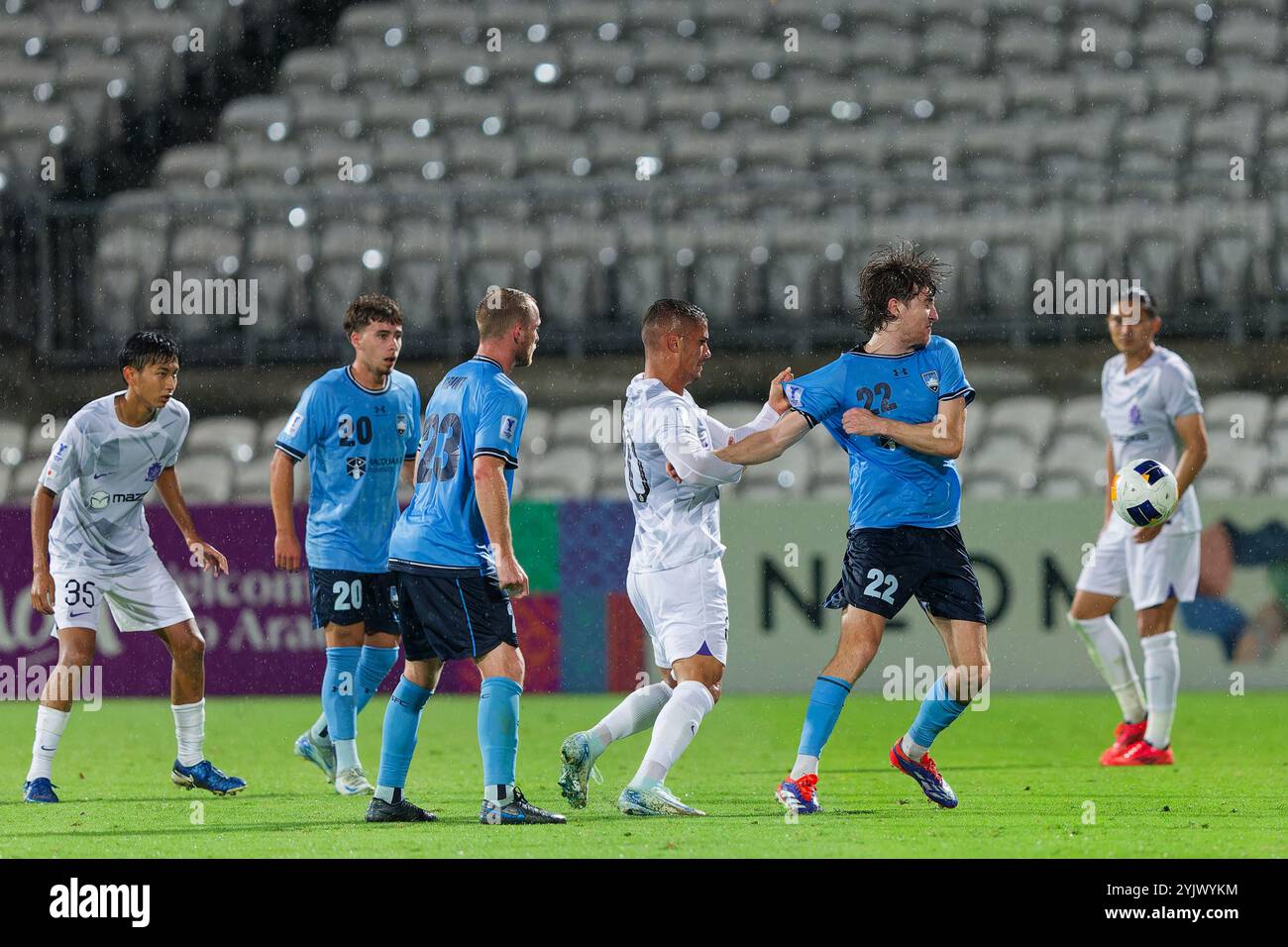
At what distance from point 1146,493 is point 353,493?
10.6 ft

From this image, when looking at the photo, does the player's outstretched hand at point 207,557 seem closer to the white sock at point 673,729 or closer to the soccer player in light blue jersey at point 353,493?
the soccer player in light blue jersey at point 353,493

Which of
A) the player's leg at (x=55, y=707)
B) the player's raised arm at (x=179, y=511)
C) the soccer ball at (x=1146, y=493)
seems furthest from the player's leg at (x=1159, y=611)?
the player's leg at (x=55, y=707)

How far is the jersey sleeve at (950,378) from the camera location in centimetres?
602

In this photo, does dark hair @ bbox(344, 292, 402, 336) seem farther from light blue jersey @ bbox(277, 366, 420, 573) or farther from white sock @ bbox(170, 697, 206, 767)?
white sock @ bbox(170, 697, 206, 767)

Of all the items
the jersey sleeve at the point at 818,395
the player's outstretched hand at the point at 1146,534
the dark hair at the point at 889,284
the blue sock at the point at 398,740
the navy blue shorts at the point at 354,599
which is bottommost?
the blue sock at the point at 398,740

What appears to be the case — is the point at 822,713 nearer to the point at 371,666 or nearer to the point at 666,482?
the point at 666,482

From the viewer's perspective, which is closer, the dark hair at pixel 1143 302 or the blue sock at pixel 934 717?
the blue sock at pixel 934 717

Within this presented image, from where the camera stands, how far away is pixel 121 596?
7.04 m

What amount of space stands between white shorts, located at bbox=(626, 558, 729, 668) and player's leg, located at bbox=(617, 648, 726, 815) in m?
0.04

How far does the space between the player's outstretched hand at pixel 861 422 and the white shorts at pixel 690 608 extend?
0.64 m

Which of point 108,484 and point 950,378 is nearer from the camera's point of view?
point 950,378

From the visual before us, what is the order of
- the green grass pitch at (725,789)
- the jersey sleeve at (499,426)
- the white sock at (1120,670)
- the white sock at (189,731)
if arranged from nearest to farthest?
the green grass pitch at (725,789), the jersey sleeve at (499,426), the white sock at (189,731), the white sock at (1120,670)

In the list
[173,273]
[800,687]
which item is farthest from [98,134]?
[800,687]
